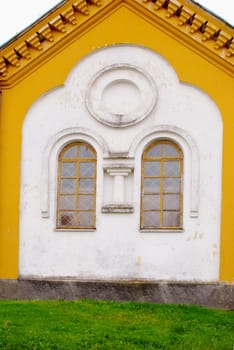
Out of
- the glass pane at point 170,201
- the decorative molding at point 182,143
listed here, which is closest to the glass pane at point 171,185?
the glass pane at point 170,201

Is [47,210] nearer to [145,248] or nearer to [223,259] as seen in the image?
[145,248]

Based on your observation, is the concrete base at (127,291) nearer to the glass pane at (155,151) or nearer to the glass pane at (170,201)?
the glass pane at (170,201)

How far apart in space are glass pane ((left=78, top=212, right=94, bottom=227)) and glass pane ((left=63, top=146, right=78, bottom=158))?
4.41 feet

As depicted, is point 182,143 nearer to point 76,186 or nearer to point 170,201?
point 170,201

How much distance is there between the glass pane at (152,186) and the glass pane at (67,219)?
5.81 ft

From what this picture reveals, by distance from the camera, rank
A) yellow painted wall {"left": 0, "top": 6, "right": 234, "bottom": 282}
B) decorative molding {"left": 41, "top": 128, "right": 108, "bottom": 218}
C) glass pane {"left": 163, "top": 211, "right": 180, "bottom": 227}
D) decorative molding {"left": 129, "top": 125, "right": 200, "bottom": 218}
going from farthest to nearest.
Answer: decorative molding {"left": 41, "top": 128, "right": 108, "bottom": 218}
glass pane {"left": 163, "top": 211, "right": 180, "bottom": 227}
yellow painted wall {"left": 0, "top": 6, "right": 234, "bottom": 282}
decorative molding {"left": 129, "top": 125, "right": 200, "bottom": 218}

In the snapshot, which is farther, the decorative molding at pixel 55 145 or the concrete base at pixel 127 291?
the decorative molding at pixel 55 145

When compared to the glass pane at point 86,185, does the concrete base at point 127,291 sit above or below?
below

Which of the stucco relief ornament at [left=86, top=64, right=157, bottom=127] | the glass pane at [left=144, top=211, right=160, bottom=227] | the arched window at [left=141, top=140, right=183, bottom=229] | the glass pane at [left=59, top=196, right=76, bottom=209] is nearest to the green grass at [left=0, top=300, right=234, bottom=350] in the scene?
the glass pane at [left=144, top=211, right=160, bottom=227]

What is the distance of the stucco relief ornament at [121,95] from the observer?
16.3m

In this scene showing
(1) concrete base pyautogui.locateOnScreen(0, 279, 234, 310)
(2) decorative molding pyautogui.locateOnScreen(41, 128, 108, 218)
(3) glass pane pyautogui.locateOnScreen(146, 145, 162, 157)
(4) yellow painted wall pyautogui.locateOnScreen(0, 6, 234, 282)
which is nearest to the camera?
(1) concrete base pyautogui.locateOnScreen(0, 279, 234, 310)

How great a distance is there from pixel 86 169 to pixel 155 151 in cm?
162

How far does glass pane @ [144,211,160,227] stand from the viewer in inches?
640

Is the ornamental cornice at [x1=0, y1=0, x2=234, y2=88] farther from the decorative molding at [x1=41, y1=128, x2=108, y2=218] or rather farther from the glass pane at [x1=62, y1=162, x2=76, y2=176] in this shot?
the glass pane at [x1=62, y1=162, x2=76, y2=176]
